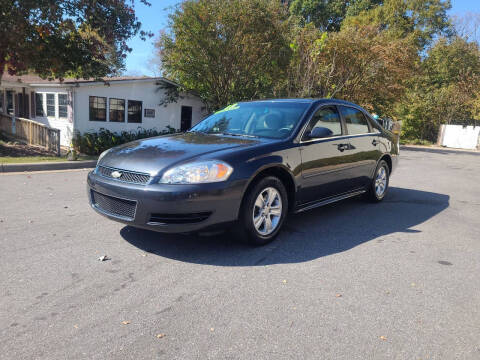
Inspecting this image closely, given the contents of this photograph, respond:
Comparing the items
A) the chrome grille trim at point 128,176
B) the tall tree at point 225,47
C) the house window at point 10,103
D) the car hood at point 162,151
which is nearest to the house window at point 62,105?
the tall tree at point 225,47

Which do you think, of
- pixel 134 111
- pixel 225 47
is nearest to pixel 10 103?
pixel 134 111

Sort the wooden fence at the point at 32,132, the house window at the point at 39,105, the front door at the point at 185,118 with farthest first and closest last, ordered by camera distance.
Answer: the front door at the point at 185,118 → the house window at the point at 39,105 → the wooden fence at the point at 32,132

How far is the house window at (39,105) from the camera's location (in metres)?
18.6

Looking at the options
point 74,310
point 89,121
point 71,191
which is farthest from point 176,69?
point 74,310

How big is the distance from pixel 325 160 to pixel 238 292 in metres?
2.41

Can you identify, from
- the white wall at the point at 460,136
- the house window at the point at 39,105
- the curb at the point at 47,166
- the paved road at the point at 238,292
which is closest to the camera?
the paved road at the point at 238,292

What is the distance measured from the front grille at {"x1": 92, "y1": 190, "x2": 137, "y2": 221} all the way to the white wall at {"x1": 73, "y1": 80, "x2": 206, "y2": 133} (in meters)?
13.5

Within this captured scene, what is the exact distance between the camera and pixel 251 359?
2.25 meters

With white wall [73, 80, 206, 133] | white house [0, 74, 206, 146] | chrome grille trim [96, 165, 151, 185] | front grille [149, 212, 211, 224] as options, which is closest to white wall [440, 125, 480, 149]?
white wall [73, 80, 206, 133]

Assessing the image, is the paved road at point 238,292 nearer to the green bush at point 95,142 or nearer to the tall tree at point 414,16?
the green bush at point 95,142

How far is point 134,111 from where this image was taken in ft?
60.5

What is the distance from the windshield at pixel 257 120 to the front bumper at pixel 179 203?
1.21 m

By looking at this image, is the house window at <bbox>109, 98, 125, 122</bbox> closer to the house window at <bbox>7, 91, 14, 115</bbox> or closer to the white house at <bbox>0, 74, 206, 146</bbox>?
the white house at <bbox>0, 74, 206, 146</bbox>

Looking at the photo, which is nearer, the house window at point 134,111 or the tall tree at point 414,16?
the house window at point 134,111
